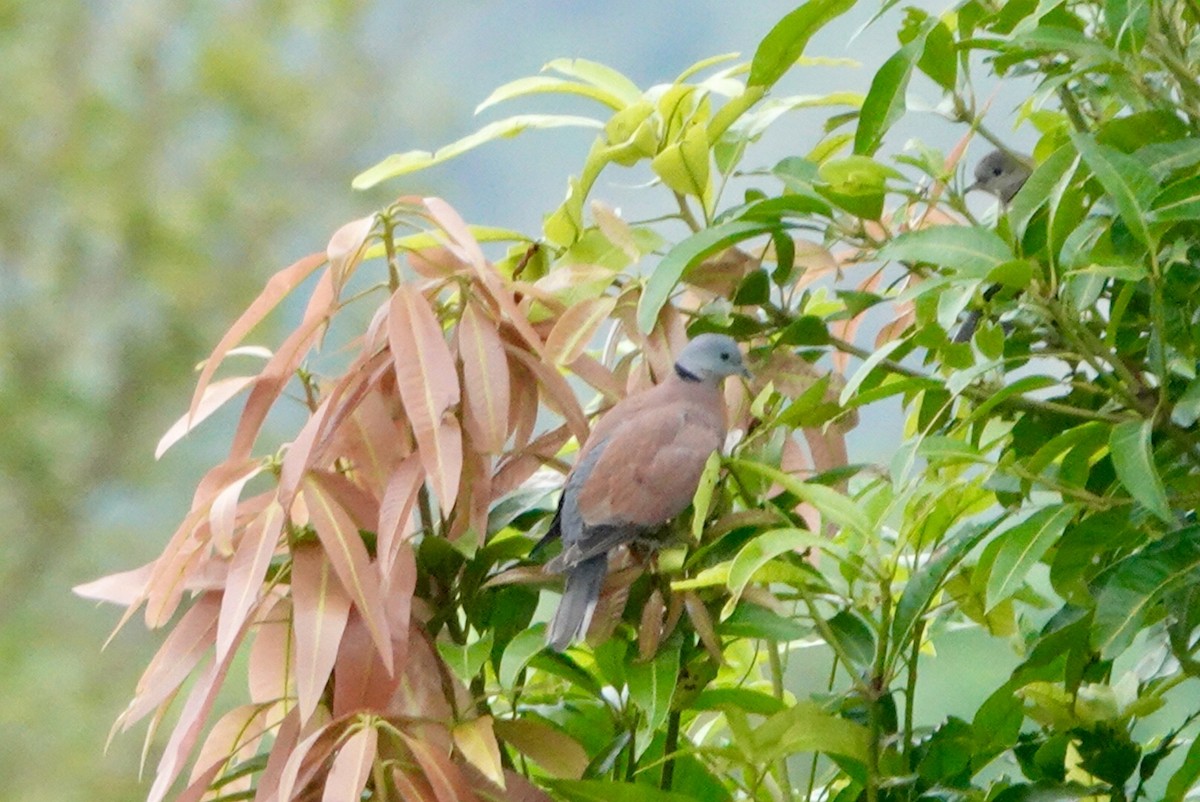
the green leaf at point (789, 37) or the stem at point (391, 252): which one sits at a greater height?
the green leaf at point (789, 37)

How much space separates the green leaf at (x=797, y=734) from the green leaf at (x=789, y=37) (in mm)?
449

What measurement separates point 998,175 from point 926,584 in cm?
69

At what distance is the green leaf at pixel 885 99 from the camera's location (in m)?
0.89

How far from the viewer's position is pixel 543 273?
110cm

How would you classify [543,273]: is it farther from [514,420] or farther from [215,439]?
[215,439]

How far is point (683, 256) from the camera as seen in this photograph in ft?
2.95

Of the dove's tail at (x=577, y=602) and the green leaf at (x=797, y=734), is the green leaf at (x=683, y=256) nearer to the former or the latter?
the dove's tail at (x=577, y=602)

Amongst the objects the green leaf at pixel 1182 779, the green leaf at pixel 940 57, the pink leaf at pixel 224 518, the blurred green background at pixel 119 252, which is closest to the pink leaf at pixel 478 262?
the pink leaf at pixel 224 518

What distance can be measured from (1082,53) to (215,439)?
1473 mm

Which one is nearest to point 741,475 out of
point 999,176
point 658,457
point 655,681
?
point 658,457

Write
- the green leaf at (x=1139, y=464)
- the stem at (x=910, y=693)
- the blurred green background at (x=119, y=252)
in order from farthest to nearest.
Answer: the blurred green background at (x=119, y=252)
the stem at (x=910, y=693)
the green leaf at (x=1139, y=464)

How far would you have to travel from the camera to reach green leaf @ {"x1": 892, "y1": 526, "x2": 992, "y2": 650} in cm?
88

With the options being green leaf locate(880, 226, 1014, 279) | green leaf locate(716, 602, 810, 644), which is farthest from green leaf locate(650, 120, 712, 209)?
green leaf locate(716, 602, 810, 644)

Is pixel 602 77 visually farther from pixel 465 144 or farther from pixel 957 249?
pixel 957 249
